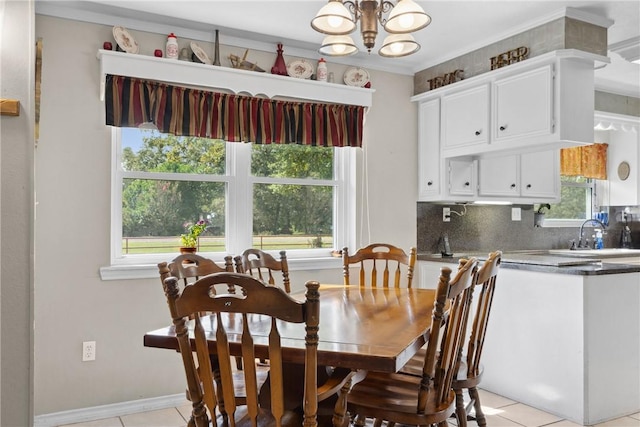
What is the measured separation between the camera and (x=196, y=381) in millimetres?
1616

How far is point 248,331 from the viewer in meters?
1.50

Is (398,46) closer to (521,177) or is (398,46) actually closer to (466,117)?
(466,117)

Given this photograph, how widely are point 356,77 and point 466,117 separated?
881 mm

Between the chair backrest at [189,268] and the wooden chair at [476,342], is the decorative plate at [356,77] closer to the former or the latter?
the chair backrest at [189,268]

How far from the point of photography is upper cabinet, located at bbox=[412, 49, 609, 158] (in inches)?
123

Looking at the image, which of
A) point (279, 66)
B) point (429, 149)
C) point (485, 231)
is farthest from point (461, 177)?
point (279, 66)

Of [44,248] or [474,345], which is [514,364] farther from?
[44,248]

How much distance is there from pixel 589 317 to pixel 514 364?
24.6 inches

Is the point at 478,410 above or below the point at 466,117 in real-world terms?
below

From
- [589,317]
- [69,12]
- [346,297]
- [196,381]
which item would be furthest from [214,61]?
[589,317]

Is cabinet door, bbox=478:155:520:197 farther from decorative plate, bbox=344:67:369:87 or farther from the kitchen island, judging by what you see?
decorative plate, bbox=344:67:369:87

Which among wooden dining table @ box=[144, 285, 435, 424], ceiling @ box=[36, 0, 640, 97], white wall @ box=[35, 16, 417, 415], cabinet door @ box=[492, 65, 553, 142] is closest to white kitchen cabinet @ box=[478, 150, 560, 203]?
cabinet door @ box=[492, 65, 553, 142]

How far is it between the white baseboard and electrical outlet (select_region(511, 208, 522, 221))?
10.7 feet

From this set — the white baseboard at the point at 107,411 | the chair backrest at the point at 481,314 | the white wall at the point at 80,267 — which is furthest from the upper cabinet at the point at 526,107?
the white baseboard at the point at 107,411
